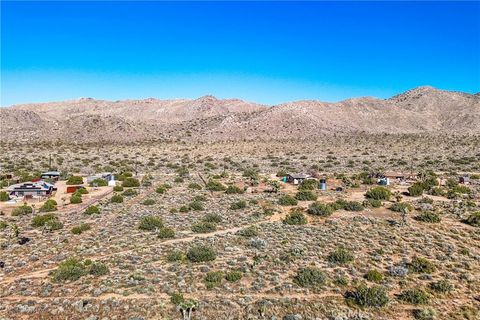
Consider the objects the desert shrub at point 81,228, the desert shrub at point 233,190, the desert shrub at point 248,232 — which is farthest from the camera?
the desert shrub at point 233,190

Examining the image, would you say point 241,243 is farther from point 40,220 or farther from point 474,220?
point 474,220

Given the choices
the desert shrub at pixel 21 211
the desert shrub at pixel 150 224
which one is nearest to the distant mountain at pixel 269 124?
the desert shrub at pixel 21 211

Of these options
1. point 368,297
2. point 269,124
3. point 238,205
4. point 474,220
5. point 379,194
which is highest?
point 269,124

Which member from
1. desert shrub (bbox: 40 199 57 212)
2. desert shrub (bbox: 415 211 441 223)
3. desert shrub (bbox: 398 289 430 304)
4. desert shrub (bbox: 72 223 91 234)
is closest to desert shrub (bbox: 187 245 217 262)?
desert shrub (bbox: 72 223 91 234)

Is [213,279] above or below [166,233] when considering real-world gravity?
below

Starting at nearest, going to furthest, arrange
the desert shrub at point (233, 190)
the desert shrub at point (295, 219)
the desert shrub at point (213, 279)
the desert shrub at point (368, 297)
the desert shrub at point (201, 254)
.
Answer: the desert shrub at point (368, 297), the desert shrub at point (213, 279), the desert shrub at point (201, 254), the desert shrub at point (295, 219), the desert shrub at point (233, 190)

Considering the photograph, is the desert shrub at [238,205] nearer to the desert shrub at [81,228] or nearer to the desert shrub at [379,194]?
the desert shrub at [81,228]

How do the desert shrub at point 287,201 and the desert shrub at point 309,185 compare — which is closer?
the desert shrub at point 287,201

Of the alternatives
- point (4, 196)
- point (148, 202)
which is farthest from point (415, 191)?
point (4, 196)
